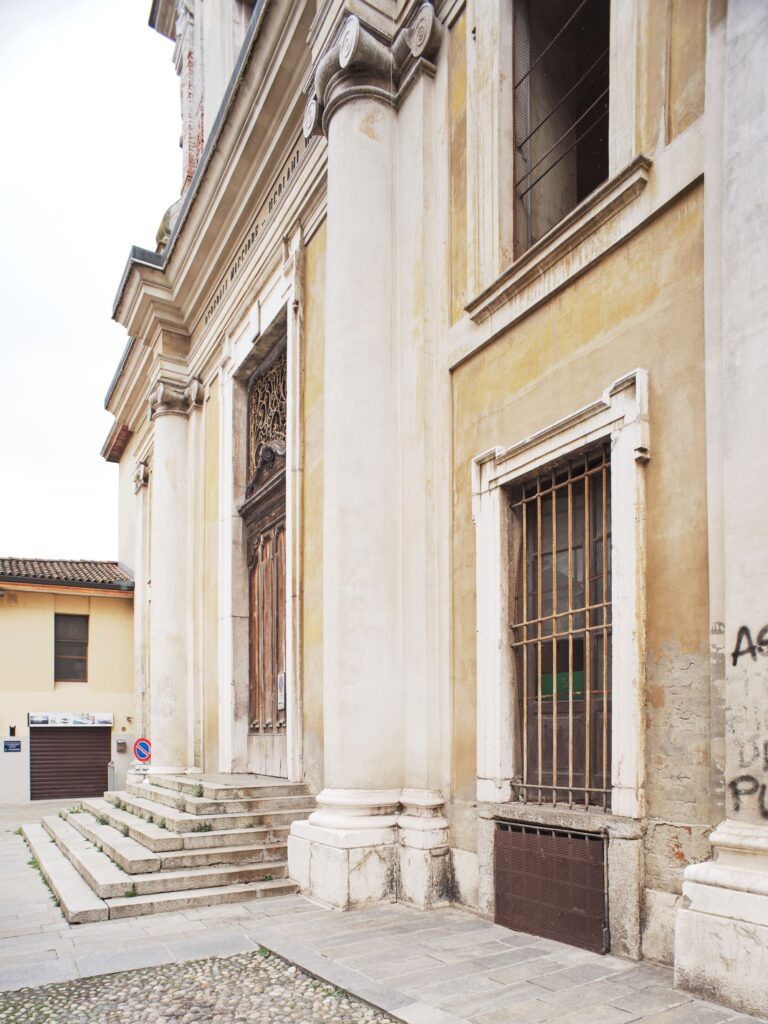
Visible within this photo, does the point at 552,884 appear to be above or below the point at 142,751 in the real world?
above

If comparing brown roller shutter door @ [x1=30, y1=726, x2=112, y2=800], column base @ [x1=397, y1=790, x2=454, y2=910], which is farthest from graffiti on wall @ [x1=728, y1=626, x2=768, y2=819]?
brown roller shutter door @ [x1=30, y1=726, x2=112, y2=800]

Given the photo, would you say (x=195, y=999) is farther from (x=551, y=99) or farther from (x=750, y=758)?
(x=551, y=99)

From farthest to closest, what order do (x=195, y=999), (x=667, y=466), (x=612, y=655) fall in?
(x=612, y=655) < (x=667, y=466) < (x=195, y=999)

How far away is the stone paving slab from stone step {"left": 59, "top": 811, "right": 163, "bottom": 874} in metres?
0.66

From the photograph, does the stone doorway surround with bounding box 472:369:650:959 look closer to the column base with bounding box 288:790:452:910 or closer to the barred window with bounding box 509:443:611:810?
the barred window with bounding box 509:443:611:810

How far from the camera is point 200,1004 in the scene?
4551mm

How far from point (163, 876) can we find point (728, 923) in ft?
15.1

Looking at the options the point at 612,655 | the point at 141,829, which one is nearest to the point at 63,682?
the point at 141,829

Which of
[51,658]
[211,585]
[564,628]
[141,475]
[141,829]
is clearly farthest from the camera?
[51,658]

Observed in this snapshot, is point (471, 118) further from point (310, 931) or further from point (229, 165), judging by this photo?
point (310, 931)

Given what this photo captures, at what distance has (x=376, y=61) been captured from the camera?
798 cm

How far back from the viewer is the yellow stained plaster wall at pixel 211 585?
12.9 m

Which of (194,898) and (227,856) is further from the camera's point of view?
(227,856)

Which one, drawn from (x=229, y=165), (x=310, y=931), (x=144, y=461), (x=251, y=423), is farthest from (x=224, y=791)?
(x=144, y=461)
